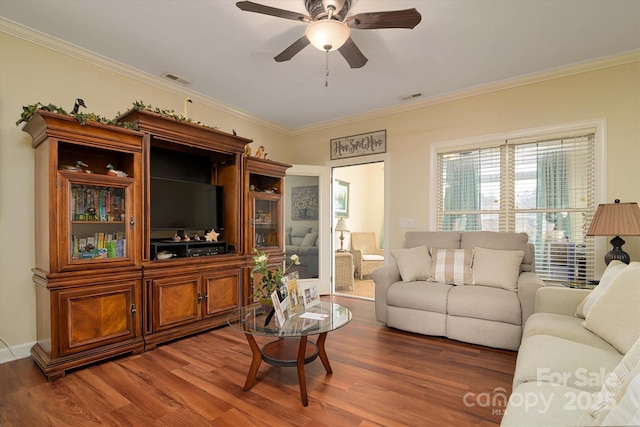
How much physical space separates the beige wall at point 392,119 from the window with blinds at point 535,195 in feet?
0.70

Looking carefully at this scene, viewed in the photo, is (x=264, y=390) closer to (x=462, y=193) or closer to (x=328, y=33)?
(x=328, y=33)

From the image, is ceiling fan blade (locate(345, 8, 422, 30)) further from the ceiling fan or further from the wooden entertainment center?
the wooden entertainment center

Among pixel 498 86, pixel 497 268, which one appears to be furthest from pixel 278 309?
pixel 498 86

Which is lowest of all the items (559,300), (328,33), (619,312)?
(559,300)

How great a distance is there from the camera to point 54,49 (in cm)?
274

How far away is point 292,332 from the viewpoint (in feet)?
6.34

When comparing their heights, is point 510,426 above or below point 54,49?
below

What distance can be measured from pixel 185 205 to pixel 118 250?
2.72ft

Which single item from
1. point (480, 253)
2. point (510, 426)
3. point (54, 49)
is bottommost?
point (510, 426)

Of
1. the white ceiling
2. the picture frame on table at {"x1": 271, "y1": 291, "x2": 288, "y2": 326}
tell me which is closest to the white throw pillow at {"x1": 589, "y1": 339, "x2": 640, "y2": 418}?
the picture frame on table at {"x1": 271, "y1": 291, "x2": 288, "y2": 326}

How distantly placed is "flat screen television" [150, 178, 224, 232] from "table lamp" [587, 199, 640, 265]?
12.2ft

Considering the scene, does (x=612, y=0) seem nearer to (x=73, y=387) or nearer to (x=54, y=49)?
(x=54, y=49)

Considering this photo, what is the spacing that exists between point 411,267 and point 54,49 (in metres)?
3.94

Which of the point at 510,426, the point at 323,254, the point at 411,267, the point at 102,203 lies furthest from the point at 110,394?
the point at 323,254
